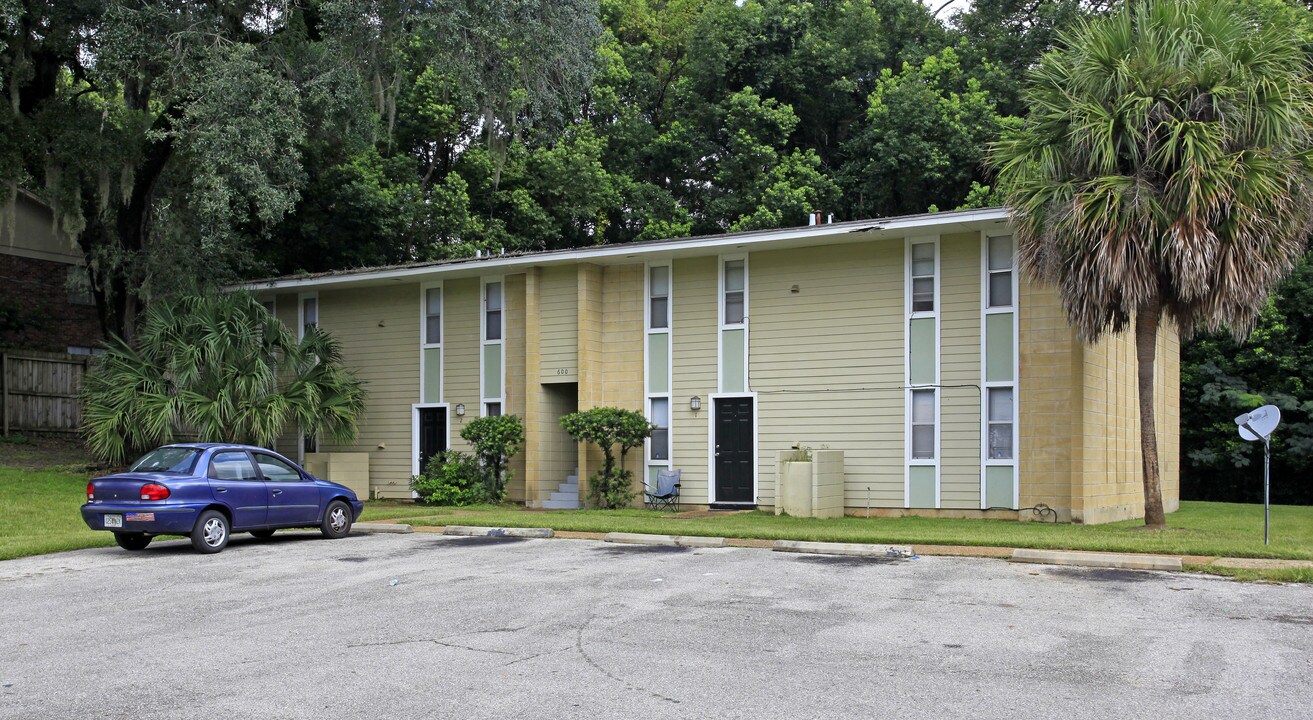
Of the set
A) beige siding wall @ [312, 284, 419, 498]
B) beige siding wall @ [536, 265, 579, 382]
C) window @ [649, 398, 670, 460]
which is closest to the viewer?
window @ [649, 398, 670, 460]

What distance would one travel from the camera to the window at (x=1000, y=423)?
19.5 metres

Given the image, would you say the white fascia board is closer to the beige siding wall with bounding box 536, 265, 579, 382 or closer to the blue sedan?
the beige siding wall with bounding box 536, 265, 579, 382

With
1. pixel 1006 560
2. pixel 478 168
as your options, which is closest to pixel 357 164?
pixel 478 168

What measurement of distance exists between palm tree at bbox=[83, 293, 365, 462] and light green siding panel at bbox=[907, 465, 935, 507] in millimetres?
11698

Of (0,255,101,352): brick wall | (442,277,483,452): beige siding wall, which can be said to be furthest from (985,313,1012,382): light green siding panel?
(0,255,101,352): brick wall

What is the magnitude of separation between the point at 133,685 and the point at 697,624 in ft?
13.8

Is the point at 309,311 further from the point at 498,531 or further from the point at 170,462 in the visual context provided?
the point at 170,462

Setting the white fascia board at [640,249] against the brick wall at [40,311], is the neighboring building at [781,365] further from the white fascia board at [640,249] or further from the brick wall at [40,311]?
the brick wall at [40,311]

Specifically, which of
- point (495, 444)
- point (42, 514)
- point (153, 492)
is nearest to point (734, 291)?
point (495, 444)

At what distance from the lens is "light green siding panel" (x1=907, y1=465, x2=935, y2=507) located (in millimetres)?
20031

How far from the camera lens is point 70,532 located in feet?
56.6

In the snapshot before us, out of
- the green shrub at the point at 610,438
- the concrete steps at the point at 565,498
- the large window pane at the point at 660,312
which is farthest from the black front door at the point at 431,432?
the large window pane at the point at 660,312

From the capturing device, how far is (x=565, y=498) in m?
23.4

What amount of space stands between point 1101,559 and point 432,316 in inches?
638
